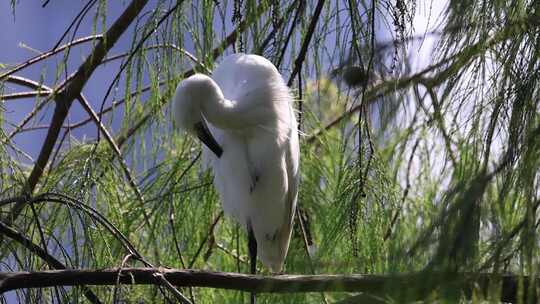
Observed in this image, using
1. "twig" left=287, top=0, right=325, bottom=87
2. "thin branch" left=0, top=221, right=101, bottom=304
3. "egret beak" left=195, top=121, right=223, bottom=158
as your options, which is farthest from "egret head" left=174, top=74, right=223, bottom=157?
"thin branch" left=0, top=221, right=101, bottom=304

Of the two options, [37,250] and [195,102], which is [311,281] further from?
[195,102]

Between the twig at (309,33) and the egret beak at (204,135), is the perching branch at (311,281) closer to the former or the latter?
the twig at (309,33)

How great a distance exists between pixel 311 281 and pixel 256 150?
996 millimetres

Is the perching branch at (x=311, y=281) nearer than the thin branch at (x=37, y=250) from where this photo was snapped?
Yes

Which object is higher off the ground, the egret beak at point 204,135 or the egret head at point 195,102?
the egret head at point 195,102

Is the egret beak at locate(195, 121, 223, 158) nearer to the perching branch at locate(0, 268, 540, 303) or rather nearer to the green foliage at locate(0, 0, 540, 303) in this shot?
the green foliage at locate(0, 0, 540, 303)

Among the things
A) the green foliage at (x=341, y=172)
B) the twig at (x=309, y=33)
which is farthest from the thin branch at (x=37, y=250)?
the twig at (x=309, y=33)

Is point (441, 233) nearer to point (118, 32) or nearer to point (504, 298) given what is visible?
point (504, 298)

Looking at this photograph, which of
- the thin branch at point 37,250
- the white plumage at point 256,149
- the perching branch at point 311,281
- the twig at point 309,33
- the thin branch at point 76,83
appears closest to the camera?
the perching branch at point 311,281

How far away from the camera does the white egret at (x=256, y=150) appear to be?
174 centimetres

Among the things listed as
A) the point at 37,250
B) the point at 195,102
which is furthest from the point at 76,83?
the point at 37,250

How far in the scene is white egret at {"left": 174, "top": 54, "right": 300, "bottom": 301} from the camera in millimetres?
1738

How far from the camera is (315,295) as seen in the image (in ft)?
4.33

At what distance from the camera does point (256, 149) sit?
5.95 feet
